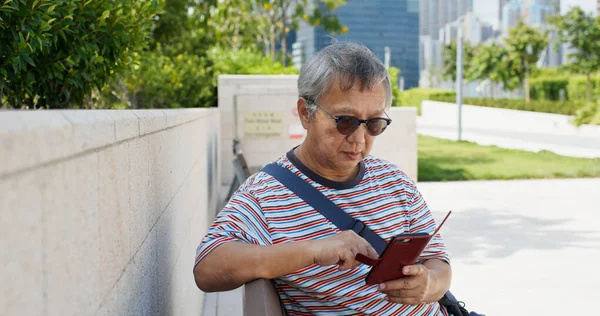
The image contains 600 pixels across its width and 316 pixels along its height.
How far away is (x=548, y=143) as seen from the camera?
75.5 ft

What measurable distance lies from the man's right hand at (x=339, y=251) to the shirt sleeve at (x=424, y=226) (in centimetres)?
51

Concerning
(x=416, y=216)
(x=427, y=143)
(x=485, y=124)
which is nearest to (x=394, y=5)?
(x=485, y=124)

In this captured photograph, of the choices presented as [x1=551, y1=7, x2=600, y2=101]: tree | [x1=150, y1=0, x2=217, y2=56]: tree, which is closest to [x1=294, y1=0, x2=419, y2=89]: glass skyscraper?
[x1=551, y1=7, x2=600, y2=101]: tree

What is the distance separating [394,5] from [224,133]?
107m

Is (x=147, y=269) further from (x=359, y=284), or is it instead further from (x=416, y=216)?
(x=416, y=216)

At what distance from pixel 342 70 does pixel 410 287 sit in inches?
27.7

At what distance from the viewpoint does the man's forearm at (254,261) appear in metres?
2.18

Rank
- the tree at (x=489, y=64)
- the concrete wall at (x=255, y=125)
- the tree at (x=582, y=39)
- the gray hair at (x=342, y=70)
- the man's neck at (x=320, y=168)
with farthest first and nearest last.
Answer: the tree at (x=489, y=64) < the tree at (x=582, y=39) < the concrete wall at (x=255, y=125) < the man's neck at (x=320, y=168) < the gray hair at (x=342, y=70)

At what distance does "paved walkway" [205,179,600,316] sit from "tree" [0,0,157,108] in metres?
1.76

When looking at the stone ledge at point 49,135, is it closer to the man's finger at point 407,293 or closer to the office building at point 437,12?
the man's finger at point 407,293

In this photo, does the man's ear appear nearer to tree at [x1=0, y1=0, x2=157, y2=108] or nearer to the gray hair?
the gray hair

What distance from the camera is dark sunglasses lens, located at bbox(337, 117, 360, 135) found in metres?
2.58

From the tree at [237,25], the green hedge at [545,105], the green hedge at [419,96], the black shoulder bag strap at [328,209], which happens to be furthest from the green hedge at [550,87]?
the black shoulder bag strap at [328,209]

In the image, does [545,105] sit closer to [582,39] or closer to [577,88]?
[582,39]
